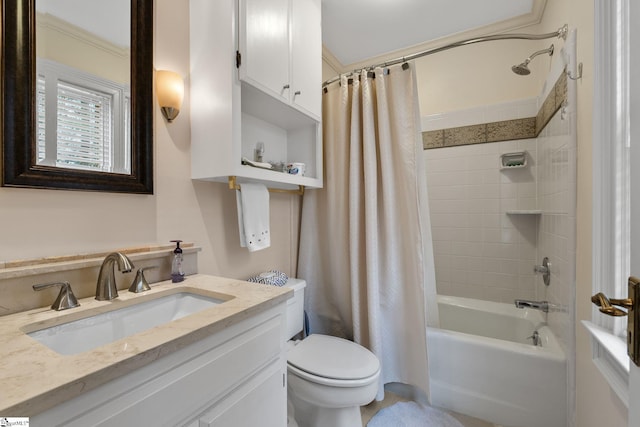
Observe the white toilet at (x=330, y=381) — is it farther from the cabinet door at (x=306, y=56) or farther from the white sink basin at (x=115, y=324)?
the cabinet door at (x=306, y=56)

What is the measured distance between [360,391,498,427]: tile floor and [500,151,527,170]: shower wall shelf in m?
1.72

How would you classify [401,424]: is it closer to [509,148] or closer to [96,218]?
[96,218]

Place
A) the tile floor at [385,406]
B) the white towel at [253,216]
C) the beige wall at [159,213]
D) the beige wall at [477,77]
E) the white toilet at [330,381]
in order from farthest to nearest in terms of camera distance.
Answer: the beige wall at [477,77] → the tile floor at [385,406] → the white towel at [253,216] → the white toilet at [330,381] → the beige wall at [159,213]

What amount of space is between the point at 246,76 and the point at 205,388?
1159mm

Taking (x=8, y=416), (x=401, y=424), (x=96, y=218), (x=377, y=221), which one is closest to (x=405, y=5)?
→ (x=377, y=221)

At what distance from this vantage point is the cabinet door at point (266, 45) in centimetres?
119

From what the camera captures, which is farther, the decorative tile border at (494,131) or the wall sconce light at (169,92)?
the decorative tile border at (494,131)

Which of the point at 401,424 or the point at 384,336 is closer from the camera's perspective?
the point at 401,424

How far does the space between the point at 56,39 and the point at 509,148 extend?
2.65 meters

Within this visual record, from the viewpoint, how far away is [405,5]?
1824 mm

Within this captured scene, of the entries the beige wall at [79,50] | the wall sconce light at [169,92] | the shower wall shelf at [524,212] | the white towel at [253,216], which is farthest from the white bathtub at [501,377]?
the beige wall at [79,50]

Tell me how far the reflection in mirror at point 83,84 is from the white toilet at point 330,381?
3.84 ft

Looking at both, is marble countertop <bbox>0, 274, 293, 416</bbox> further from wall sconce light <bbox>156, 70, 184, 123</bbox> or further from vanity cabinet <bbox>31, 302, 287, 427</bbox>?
wall sconce light <bbox>156, 70, 184, 123</bbox>

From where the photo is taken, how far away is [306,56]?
5.29 ft
